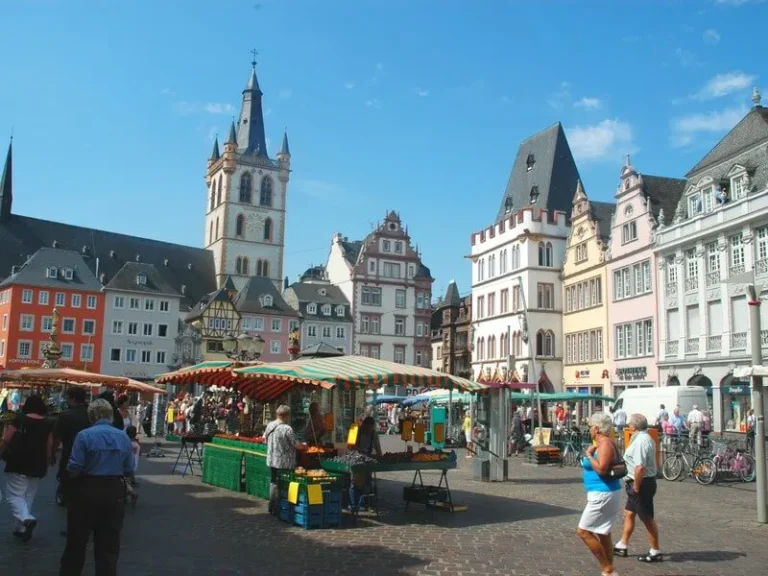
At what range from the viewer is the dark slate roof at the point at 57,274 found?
67.1m

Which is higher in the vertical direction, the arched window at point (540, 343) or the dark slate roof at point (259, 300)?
the dark slate roof at point (259, 300)

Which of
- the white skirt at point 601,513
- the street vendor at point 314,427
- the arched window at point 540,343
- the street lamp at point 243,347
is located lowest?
the white skirt at point 601,513

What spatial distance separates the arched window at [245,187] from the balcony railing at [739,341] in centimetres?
7075

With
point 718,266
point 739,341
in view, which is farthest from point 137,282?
point 739,341

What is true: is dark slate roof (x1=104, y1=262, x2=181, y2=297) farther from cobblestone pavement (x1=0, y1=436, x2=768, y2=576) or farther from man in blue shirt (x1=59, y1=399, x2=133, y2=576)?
man in blue shirt (x1=59, y1=399, x2=133, y2=576)

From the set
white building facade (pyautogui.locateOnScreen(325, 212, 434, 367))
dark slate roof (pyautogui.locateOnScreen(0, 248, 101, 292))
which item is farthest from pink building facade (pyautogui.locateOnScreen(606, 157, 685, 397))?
dark slate roof (pyautogui.locateOnScreen(0, 248, 101, 292))

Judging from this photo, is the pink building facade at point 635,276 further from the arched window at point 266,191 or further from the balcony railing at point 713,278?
the arched window at point 266,191

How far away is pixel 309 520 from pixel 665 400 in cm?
2075

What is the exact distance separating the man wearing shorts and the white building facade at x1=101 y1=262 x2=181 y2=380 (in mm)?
64360

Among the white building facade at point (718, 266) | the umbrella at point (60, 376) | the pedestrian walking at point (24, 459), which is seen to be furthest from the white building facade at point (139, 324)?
the pedestrian walking at point (24, 459)

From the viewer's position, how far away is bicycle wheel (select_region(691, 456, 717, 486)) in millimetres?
18812

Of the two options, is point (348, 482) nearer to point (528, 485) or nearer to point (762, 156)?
point (528, 485)

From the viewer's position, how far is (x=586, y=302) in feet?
155

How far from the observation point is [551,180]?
53.7m
